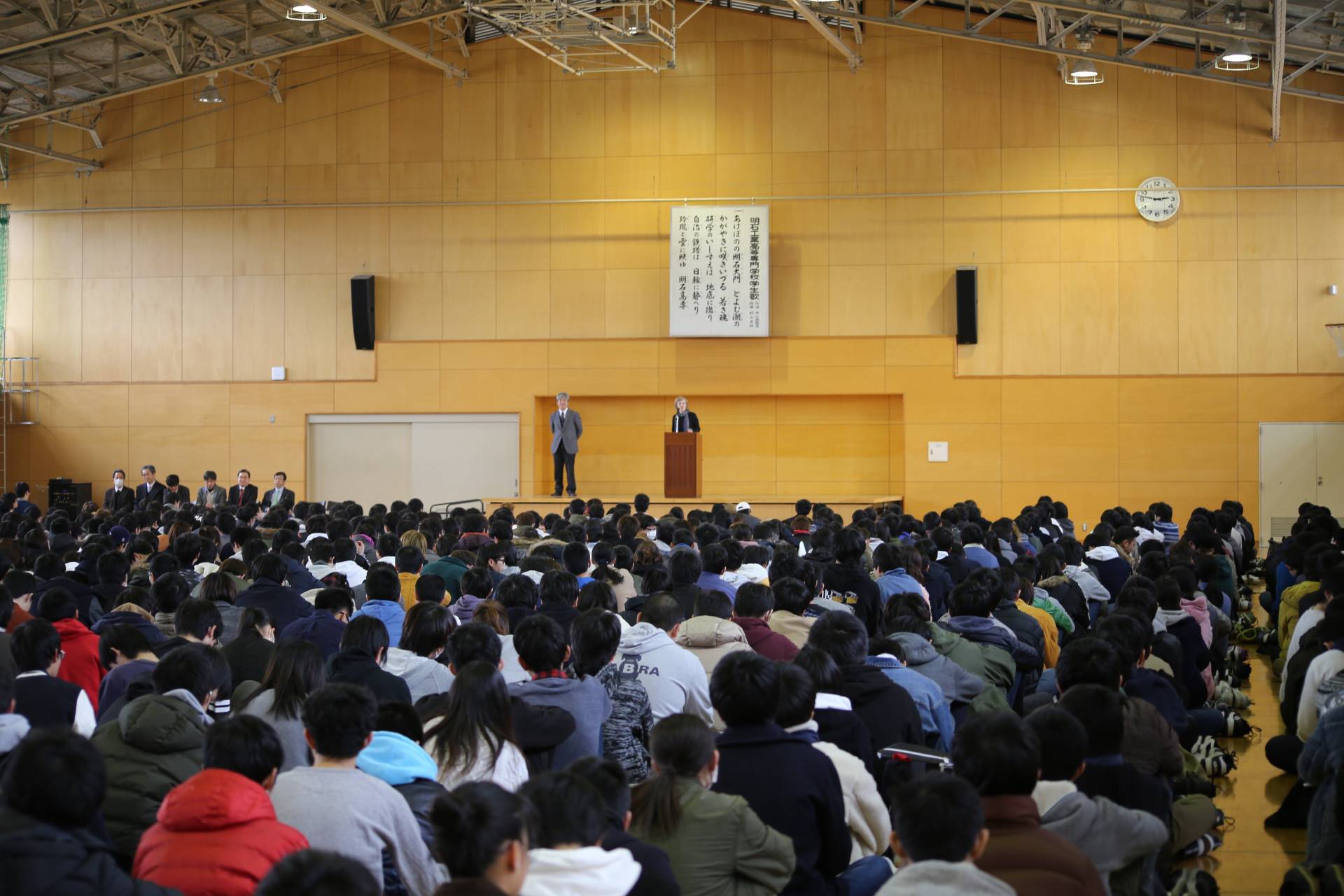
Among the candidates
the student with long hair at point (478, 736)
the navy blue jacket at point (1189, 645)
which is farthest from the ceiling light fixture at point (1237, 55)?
the student with long hair at point (478, 736)

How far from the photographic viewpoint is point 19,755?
9.00ft

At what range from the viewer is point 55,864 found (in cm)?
262

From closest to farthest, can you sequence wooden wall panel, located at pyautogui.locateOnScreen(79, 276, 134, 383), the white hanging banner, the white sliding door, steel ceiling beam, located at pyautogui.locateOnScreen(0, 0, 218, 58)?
1. steel ceiling beam, located at pyautogui.locateOnScreen(0, 0, 218, 58)
2. the white hanging banner
3. the white sliding door
4. wooden wall panel, located at pyautogui.locateOnScreen(79, 276, 134, 383)

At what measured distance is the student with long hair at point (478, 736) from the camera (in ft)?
12.3

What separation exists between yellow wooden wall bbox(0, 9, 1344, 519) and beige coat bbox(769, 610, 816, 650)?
12010 mm

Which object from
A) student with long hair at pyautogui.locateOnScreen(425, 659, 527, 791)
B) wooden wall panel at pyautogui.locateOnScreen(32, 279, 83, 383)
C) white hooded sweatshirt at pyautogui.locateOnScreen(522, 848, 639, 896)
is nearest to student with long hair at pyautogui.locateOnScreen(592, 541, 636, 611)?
student with long hair at pyautogui.locateOnScreen(425, 659, 527, 791)

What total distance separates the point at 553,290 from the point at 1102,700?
49.6 feet

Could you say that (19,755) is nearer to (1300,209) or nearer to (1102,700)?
(1102,700)

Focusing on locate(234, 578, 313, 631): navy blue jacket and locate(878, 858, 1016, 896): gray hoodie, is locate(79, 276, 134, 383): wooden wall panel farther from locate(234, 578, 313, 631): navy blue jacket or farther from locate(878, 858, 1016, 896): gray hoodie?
locate(878, 858, 1016, 896): gray hoodie

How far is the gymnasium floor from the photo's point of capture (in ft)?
16.9

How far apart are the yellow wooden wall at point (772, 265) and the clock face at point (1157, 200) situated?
0.16 meters

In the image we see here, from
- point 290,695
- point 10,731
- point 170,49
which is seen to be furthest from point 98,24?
point 10,731

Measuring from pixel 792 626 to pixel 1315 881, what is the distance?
2777 mm

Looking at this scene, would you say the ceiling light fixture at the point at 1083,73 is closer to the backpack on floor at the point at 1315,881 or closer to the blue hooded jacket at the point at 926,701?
the blue hooded jacket at the point at 926,701
